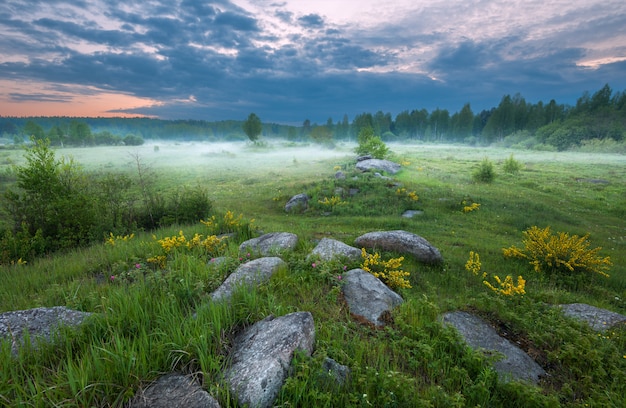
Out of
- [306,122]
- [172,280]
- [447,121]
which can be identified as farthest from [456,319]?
[306,122]

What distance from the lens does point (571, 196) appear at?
2342 centimetres

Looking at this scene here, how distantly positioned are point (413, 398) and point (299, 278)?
3580mm

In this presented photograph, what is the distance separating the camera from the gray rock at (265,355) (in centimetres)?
333

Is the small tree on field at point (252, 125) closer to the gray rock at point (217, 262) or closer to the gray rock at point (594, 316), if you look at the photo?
the gray rock at point (217, 262)

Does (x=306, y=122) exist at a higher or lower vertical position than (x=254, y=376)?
higher

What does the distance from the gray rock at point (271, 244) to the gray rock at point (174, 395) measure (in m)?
4.69

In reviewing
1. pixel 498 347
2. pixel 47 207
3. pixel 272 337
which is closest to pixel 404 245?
pixel 498 347

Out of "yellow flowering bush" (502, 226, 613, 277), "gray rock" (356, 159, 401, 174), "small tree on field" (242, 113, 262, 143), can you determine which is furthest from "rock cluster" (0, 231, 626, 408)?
"small tree on field" (242, 113, 262, 143)

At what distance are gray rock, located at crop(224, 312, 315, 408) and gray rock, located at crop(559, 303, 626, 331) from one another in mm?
5481

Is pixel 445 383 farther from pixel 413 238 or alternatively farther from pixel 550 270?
pixel 550 270

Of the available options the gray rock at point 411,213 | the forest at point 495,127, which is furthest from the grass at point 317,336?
the forest at point 495,127

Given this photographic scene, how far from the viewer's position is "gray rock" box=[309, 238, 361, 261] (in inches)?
304

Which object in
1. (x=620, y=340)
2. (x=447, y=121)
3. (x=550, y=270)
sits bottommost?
(x=550, y=270)

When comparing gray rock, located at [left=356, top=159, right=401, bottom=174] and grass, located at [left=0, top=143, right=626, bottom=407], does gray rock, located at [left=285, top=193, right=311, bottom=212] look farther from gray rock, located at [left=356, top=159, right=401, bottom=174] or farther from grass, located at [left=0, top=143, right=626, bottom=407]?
gray rock, located at [left=356, top=159, right=401, bottom=174]
